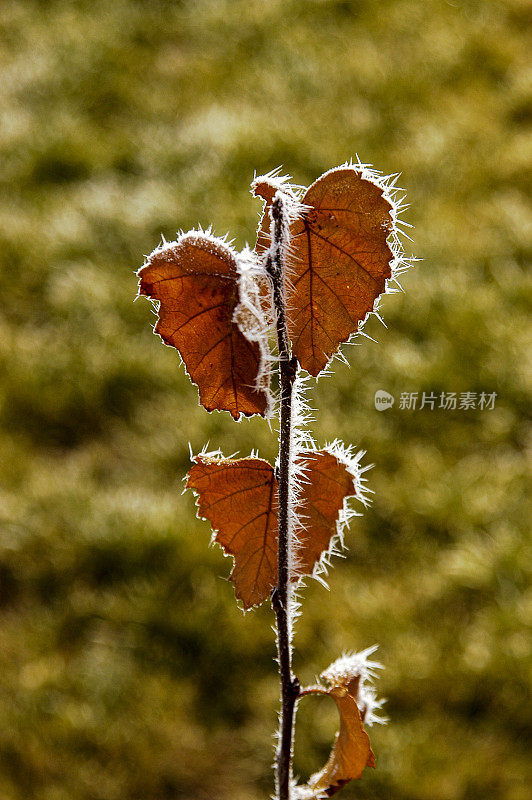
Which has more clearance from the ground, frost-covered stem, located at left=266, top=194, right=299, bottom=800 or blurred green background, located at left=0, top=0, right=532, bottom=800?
blurred green background, located at left=0, top=0, right=532, bottom=800

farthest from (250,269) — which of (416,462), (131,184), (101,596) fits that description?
(131,184)

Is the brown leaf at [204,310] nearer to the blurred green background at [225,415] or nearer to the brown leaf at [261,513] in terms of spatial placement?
the brown leaf at [261,513]

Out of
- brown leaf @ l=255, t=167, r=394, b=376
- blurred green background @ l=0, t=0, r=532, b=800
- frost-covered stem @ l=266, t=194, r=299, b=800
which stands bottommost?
frost-covered stem @ l=266, t=194, r=299, b=800

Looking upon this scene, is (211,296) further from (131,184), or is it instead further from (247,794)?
(131,184)
